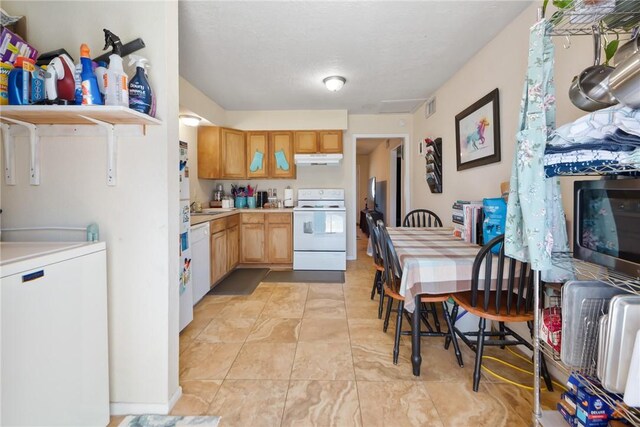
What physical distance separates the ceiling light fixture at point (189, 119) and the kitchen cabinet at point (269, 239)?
151cm

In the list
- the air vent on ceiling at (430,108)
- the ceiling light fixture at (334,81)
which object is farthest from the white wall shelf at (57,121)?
the air vent on ceiling at (430,108)

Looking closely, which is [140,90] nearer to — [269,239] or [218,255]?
[218,255]

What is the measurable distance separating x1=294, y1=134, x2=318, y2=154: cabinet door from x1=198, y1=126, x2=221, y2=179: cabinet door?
45.8 inches

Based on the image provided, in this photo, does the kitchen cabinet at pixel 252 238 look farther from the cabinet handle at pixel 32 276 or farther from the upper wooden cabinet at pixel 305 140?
the cabinet handle at pixel 32 276

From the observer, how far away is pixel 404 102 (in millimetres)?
3803

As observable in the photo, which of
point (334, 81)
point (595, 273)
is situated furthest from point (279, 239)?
point (595, 273)

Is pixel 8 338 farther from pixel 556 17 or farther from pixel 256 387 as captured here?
pixel 556 17

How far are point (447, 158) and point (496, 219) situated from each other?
164cm

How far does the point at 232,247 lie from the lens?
3680 mm

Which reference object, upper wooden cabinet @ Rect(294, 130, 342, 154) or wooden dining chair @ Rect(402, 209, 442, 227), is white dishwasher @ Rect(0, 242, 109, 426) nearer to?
wooden dining chair @ Rect(402, 209, 442, 227)

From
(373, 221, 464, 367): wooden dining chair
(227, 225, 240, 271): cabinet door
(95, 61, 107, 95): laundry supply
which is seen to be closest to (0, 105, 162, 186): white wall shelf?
(95, 61, 107, 95): laundry supply

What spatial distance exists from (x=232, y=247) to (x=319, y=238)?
1209mm

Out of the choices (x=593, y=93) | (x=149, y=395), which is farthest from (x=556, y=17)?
(x=149, y=395)

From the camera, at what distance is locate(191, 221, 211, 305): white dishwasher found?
2445 millimetres
